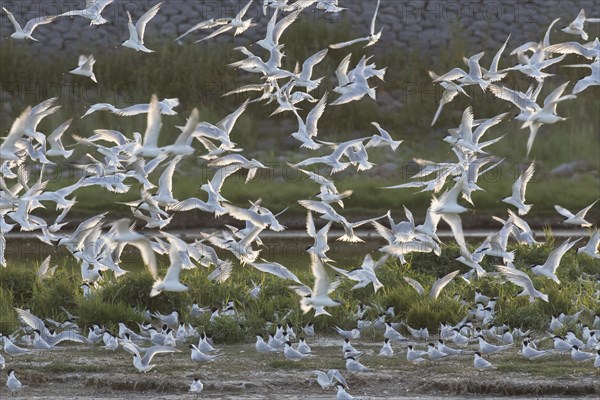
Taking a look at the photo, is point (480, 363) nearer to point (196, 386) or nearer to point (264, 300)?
point (196, 386)

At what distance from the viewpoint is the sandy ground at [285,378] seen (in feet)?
31.9

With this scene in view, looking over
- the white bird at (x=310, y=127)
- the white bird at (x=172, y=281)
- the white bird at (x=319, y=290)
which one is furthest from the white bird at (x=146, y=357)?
the white bird at (x=310, y=127)

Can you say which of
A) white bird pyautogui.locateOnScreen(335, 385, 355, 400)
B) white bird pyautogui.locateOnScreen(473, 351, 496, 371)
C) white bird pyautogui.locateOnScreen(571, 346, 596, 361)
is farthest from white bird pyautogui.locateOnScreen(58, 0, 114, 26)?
white bird pyautogui.locateOnScreen(571, 346, 596, 361)

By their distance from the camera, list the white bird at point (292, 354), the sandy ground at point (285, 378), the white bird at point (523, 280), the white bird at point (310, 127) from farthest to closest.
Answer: the white bird at point (310, 127) → the white bird at point (523, 280) → the white bird at point (292, 354) → the sandy ground at point (285, 378)

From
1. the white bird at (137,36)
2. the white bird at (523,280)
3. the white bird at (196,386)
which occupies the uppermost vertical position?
the white bird at (137,36)

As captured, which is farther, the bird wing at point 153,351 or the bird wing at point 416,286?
the bird wing at point 416,286

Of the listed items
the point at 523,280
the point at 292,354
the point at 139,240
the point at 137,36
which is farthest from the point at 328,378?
the point at 137,36

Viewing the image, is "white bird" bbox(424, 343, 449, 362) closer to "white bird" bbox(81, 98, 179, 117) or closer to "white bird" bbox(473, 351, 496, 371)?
"white bird" bbox(473, 351, 496, 371)

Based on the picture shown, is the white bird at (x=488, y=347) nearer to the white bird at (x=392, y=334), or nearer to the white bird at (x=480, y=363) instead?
the white bird at (x=480, y=363)

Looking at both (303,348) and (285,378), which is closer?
(285,378)

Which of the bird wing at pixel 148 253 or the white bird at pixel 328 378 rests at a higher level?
the bird wing at pixel 148 253

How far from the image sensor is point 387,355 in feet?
35.6

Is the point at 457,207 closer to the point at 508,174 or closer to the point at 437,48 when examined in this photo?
the point at 508,174

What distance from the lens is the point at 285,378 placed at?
10.1 metres
